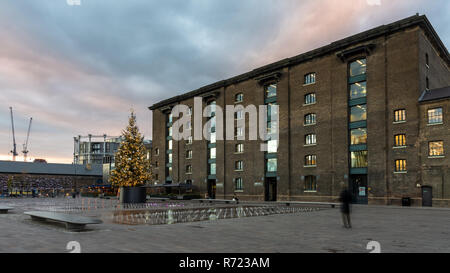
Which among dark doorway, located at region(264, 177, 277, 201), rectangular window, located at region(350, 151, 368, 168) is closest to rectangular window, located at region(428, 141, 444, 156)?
rectangular window, located at region(350, 151, 368, 168)

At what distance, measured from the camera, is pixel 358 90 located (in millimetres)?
40250

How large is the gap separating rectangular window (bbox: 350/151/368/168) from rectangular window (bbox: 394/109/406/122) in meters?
4.97

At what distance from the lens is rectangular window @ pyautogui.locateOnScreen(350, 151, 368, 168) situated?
128 feet

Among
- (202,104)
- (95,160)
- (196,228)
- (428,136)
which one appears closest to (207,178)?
(202,104)

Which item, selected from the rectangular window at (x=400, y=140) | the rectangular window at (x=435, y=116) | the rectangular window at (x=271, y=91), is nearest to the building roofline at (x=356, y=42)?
the rectangular window at (x=271, y=91)

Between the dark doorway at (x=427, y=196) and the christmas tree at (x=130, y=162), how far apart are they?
2778 cm

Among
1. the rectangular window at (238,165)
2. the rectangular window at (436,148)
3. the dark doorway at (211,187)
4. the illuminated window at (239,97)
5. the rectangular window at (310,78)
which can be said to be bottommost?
the dark doorway at (211,187)

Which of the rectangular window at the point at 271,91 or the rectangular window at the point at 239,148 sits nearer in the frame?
the rectangular window at the point at 271,91

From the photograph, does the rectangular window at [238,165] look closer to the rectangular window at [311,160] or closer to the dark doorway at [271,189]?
the dark doorway at [271,189]

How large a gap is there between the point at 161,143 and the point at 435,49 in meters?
50.1

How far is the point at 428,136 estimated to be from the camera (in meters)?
33.6

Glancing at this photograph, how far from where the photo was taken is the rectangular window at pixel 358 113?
129ft

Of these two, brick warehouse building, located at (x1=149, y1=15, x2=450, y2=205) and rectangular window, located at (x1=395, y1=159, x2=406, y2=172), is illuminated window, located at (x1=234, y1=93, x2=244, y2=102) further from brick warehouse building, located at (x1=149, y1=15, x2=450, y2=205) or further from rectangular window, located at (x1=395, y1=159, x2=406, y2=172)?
rectangular window, located at (x1=395, y1=159, x2=406, y2=172)

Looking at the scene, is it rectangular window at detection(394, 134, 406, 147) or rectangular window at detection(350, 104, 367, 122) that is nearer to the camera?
rectangular window at detection(394, 134, 406, 147)
